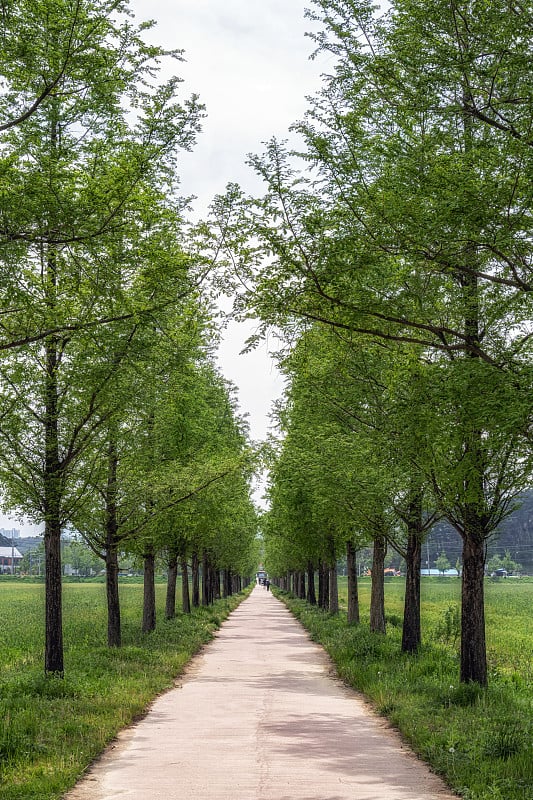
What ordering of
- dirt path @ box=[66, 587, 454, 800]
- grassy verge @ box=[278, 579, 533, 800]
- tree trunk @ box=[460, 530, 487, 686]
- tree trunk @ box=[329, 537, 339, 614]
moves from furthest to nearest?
tree trunk @ box=[329, 537, 339, 614] → tree trunk @ box=[460, 530, 487, 686] → grassy verge @ box=[278, 579, 533, 800] → dirt path @ box=[66, 587, 454, 800]

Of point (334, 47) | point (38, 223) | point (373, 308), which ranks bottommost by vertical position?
point (373, 308)

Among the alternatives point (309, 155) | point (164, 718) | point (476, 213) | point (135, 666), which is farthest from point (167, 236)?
point (135, 666)

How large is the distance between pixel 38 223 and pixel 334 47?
4.39 metres

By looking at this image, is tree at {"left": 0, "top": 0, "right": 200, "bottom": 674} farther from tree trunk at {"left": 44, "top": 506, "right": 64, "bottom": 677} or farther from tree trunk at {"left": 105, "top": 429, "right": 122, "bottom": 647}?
tree trunk at {"left": 105, "top": 429, "right": 122, "bottom": 647}

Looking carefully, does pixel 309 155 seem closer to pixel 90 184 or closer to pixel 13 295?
pixel 90 184

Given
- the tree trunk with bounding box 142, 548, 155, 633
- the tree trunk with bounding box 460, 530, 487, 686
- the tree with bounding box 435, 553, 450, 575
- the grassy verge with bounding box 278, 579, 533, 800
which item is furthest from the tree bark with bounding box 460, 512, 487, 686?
the tree with bounding box 435, 553, 450, 575

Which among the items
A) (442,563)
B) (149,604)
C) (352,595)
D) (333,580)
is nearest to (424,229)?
(149,604)

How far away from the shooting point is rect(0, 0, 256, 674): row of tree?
815cm

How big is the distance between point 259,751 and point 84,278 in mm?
5748

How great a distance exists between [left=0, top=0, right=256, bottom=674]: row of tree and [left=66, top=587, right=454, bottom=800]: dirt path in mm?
3256

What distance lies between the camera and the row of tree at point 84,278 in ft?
26.7

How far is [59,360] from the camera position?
14.2 metres

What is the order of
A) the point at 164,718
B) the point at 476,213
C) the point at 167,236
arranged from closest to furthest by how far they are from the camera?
the point at 476,213
the point at 167,236
the point at 164,718

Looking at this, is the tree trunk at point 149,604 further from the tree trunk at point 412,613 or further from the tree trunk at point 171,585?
the tree trunk at point 412,613
